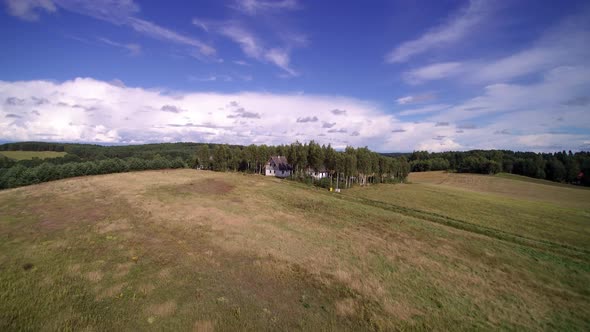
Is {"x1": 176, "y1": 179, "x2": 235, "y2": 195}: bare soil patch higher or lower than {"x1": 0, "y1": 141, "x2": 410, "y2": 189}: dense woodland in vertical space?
lower

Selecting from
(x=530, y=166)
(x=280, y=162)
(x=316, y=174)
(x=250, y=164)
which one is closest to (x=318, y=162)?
(x=316, y=174)

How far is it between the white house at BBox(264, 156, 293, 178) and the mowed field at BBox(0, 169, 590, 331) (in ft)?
149

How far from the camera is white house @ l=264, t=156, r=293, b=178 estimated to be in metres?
72.6

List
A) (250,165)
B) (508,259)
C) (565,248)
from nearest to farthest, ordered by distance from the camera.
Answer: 1. (508,259)
2. (565,248)
3. (250,165)

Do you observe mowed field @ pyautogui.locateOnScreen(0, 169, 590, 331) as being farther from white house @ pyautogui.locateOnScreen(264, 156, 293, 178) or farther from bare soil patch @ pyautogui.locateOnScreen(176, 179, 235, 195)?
white house @ pyautogui.locateOnScreen(264, 156, 293, 178)

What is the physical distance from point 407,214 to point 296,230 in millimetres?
18022

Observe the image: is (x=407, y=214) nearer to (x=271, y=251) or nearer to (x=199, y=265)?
(x=271, y=251)

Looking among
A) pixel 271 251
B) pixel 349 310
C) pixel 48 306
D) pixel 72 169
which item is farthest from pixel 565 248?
pixel 72 169

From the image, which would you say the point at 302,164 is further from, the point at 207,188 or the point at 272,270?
the point at 272,270

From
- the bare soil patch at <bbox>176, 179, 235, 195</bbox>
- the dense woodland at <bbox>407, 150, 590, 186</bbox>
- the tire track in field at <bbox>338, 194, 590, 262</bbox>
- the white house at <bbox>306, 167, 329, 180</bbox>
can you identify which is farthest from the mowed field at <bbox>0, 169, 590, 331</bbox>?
the dense woodland at <bbox>407, 150, 590, 186</bbox>

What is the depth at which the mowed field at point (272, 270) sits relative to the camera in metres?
9.82

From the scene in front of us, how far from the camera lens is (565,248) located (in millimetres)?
20688

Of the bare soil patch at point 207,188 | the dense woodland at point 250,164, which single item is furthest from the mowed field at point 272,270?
the dense woodland at point 250,164

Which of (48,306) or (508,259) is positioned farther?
(508,259)
